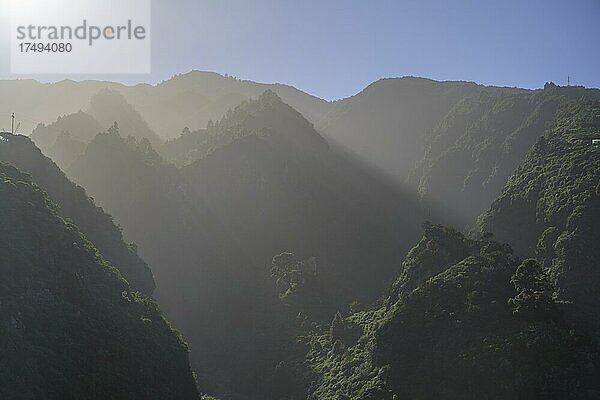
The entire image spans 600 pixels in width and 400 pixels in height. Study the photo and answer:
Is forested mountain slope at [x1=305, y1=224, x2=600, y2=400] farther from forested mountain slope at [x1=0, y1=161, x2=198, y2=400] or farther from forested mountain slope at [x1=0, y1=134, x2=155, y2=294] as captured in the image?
forested mountain slope at [x1=0, y1=134, x2=155, y2=294]

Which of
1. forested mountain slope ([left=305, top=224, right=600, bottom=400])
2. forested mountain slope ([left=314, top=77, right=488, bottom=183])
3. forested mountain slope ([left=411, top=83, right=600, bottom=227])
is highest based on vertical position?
forested mountain slope ([left=314, top=77, right=488, bottom=183])

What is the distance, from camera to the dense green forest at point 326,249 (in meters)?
30.6

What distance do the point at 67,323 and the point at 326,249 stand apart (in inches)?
1629

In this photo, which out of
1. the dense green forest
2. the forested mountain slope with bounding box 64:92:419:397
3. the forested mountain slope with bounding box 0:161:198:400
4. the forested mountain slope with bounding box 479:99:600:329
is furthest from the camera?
the forested mountain slope with bounding box 64:92:419:397

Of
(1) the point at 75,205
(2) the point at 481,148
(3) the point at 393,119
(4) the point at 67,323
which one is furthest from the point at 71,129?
(4) the point at 67,323

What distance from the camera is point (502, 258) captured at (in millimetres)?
35938

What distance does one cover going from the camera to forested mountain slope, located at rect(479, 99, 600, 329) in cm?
4228

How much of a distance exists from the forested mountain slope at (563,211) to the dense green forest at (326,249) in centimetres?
18

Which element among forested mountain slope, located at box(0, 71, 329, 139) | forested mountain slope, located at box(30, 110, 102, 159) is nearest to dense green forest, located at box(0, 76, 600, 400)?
forested mountain slope, located at box(30, 110, 102, 159)

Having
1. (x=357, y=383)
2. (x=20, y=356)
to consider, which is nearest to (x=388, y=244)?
(x=357, y=383)

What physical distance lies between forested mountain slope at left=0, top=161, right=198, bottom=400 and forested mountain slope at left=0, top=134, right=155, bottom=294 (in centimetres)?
604

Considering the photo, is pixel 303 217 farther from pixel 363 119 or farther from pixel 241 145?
pixel 363 119

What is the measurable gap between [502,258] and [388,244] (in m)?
36.5

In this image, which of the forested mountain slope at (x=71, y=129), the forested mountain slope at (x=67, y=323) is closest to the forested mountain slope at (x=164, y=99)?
the forested mountain slope at (x=71, y=129)
